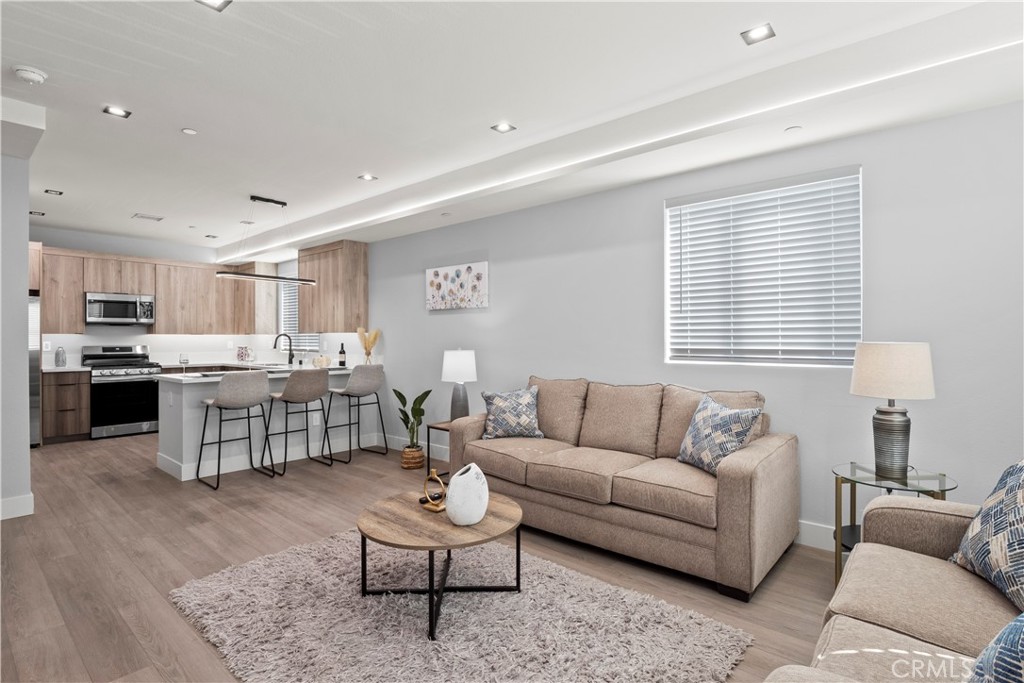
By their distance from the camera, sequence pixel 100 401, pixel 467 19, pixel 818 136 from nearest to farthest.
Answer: pixel 467 19
pixel 818 136
pixel 100 401

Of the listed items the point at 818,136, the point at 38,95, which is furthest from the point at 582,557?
the point at 38,95

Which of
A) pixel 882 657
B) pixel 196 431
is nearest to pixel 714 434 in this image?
pixel 882 657

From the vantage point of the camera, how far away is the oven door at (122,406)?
21.1 ft

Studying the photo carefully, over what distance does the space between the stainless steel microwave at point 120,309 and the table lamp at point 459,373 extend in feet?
16.6

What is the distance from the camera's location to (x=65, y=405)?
6277mm

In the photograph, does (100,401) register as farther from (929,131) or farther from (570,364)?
(929,131)

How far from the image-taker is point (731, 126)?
2.98m

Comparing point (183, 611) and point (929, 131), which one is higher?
point (929, 131)

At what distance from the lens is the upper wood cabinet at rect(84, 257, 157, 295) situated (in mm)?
6812

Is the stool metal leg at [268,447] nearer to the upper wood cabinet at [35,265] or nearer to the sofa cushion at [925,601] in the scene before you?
the upper wood cabinet at [35,265]

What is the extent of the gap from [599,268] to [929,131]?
2177 millimetres

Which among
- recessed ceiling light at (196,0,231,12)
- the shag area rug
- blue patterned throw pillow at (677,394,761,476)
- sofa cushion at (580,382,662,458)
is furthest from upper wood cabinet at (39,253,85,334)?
blue patterned throw pillow at (677,394,761,476)

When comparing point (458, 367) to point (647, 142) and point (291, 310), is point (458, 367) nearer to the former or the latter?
point (647, 142)

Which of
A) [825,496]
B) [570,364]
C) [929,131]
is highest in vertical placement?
[929,131]
